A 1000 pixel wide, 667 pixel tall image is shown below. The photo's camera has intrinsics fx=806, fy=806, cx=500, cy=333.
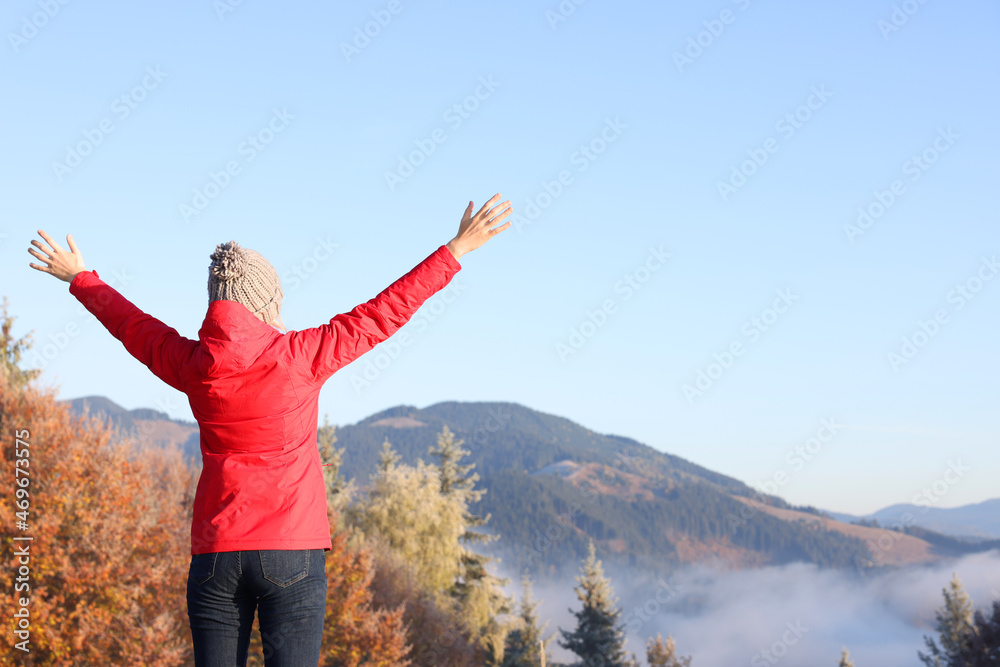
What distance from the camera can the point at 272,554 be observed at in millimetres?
3025

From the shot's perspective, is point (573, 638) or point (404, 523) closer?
point (404, 523)

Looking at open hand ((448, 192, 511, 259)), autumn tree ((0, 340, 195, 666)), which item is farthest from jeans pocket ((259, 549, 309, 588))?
autumn tree ((0, 340, 195, 666))

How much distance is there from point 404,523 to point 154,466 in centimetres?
2059

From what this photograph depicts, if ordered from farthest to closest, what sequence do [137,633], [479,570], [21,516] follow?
1. [479,570]
2. [137,633]
3. [21,516]

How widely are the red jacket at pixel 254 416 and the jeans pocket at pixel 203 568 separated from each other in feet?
0.11

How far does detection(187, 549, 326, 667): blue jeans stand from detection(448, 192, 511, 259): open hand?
1.42 m

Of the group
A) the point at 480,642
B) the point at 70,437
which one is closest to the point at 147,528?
the point at 70,437

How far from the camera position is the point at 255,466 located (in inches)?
122

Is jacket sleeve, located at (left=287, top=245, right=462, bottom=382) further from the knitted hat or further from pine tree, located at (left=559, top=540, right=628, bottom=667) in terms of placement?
pine tree, located at (left=559, top=540, right=628, bottom=667)

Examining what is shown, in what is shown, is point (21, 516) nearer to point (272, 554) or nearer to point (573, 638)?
point (272, 554)

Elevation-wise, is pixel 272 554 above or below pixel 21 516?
below

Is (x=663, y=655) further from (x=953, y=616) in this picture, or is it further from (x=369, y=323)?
(x=369, y=323)

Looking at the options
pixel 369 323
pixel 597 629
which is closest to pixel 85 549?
pixel 369 323

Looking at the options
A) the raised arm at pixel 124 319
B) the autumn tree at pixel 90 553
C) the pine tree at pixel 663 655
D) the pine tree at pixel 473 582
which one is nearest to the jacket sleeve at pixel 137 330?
the raised arm at pixel 124 319
